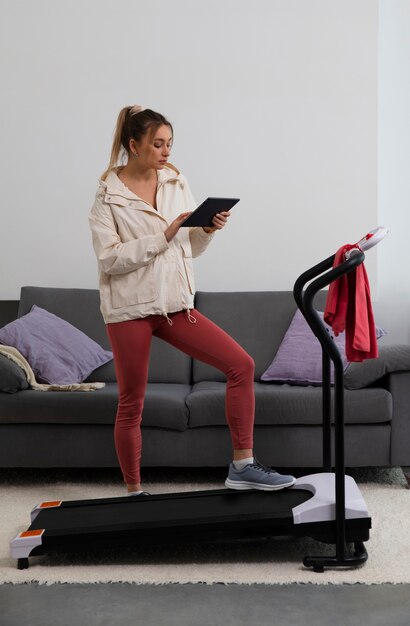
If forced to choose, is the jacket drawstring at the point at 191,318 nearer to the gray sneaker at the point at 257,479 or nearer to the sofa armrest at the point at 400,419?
the gray sneaker at the point at 257,479

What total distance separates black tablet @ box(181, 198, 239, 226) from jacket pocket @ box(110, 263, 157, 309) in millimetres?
240

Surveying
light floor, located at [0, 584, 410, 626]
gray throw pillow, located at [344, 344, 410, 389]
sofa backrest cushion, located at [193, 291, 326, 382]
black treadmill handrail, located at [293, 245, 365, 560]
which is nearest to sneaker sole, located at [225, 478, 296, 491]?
black treadmill handrail, located at [293, 245, 365, 560]

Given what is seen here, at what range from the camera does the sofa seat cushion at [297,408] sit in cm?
332

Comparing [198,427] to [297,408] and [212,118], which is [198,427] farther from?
[212,118]

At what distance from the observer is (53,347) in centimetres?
380

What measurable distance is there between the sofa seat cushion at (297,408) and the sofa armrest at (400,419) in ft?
0.10

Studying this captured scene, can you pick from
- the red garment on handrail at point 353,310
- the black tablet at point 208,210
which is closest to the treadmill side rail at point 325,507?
the red garment on handrail at point 353,310

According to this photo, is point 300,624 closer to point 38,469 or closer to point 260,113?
point 38,469

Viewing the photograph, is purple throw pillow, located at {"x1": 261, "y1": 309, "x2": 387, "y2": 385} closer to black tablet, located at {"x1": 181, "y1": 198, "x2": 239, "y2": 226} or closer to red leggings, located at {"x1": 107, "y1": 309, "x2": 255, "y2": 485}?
red leggings, located at {"x1": 107, "y1": 309, "x2": 255, "y2": 485}

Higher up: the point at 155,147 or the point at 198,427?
the point at 155,147

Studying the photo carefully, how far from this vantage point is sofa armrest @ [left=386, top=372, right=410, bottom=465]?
3.33 m

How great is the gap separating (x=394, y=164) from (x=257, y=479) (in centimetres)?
255

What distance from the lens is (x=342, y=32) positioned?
4.46m

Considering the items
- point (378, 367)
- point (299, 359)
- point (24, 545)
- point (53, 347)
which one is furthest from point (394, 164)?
point (24, 545)
